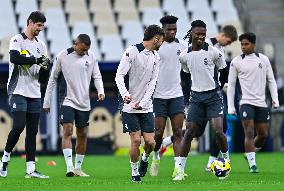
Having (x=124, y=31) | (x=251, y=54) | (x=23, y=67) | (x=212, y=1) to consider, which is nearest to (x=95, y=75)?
(x=23, y=67)

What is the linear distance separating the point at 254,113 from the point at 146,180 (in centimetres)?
324

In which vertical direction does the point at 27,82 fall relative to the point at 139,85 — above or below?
above

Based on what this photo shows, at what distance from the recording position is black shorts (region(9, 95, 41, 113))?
50.2 feet

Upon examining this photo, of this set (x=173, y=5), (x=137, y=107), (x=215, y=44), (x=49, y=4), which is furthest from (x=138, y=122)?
(x=173, y=5)

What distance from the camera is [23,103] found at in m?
15.3

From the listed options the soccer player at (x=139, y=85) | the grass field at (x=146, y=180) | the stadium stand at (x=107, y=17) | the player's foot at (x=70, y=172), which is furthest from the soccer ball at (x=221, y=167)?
the stadium stand at (x=107, y=17)

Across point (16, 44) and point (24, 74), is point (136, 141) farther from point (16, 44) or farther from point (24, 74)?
point (16, 44)

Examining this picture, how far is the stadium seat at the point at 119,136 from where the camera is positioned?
28.2 metres

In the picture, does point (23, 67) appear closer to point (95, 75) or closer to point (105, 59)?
point (95, 75)

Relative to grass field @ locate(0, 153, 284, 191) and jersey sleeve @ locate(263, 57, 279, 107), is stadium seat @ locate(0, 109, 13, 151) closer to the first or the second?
grass field @ locate(0, 153, 284, 191)

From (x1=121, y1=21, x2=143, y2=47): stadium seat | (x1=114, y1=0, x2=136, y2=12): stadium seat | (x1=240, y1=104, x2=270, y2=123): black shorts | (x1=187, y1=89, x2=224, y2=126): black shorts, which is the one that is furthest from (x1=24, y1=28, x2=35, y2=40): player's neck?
(x1=114, y1=0, x2=136, y2=12): stadium seat

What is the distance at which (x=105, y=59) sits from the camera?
2886cm

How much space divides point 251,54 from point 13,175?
4.42 meters

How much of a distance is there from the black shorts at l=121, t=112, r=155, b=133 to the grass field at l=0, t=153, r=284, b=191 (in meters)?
0.73
